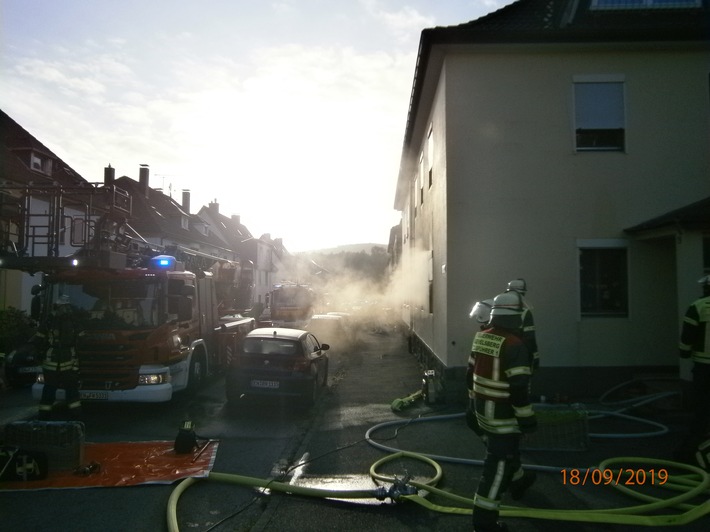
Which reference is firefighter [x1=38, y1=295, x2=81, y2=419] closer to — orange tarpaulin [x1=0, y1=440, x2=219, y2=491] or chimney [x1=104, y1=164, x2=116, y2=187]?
orange tarpaulin [x1=0, y1=440, x2=219, y2=491]

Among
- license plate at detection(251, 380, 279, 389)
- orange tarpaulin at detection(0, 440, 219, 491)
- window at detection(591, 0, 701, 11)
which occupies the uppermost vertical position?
window at detection(591, 0, 701, 11)

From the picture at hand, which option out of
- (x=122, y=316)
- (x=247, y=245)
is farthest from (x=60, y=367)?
(x=247, y=245)

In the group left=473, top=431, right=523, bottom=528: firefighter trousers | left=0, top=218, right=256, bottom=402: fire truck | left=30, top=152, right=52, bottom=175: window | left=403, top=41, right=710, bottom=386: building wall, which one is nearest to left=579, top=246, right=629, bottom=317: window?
left=403, top=41, right=710, bottom=386: building wall

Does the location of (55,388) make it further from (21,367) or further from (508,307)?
(508,307)

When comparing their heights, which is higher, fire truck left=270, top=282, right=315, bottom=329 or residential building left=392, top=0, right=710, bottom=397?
residential building left=392, top=0, right=710, bottom=397

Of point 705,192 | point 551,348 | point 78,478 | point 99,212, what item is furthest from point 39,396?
point 705,192

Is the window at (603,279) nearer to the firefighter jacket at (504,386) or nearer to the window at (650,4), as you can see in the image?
the window at (650,4)

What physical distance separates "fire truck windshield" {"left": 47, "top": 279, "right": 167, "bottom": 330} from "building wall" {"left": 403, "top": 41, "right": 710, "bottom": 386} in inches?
219

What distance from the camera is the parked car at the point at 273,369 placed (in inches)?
387

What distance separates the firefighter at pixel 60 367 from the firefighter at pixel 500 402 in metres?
6.59

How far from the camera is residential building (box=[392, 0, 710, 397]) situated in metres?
10.2

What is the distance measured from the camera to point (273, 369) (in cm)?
988

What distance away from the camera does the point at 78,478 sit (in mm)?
6145

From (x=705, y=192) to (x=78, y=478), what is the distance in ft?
38.4
